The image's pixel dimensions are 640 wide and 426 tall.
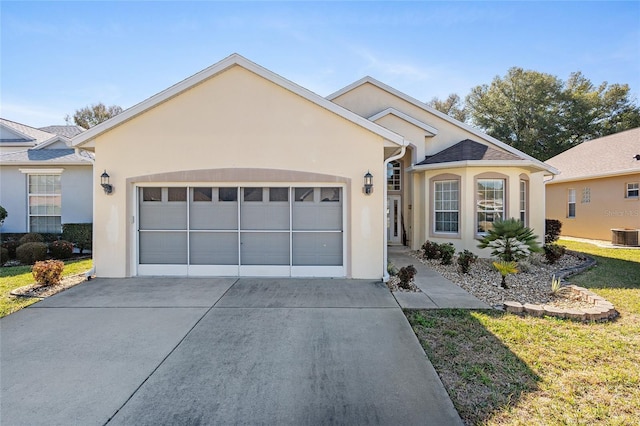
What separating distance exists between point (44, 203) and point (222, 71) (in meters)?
10.9

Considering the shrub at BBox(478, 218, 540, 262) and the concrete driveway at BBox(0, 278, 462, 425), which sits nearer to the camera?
the concrete driveway at BBox(0, 278, 462, 425)

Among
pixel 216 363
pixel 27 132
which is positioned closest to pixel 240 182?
pixel 216 363

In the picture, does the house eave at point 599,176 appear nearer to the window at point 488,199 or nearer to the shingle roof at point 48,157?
the window at point 488,199

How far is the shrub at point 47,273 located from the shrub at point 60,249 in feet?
14.9

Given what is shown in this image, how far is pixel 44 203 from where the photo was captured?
13.3 meters

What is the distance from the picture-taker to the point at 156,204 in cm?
892

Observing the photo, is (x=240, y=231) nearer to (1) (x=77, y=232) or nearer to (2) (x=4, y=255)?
(1) (x=77, y=232)

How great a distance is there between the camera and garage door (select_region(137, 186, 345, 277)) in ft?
28.7

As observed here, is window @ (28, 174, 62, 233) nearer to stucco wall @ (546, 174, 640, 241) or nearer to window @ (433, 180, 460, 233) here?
window @ (433, 180, 460, 233)

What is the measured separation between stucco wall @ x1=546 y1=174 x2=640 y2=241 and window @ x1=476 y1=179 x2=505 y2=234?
351 inches

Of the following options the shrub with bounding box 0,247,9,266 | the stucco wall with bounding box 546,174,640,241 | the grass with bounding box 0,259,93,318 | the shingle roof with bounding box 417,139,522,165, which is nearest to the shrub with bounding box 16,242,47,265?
the grass with bounding box 0,259,93,318

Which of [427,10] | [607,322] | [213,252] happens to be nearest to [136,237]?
[213,252]

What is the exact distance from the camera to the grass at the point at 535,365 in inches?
129

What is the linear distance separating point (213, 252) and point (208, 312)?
300 cm
